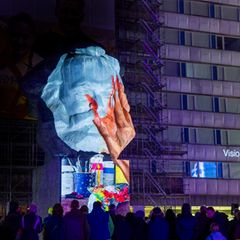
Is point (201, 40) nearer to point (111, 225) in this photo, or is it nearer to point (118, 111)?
point (118, 111)

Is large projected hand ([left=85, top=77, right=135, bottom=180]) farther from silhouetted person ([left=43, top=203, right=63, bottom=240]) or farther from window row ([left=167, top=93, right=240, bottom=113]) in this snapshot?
silhouetted person ([left=43, top=203, right=63, bottom=240])

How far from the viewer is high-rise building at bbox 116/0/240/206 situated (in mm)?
38469

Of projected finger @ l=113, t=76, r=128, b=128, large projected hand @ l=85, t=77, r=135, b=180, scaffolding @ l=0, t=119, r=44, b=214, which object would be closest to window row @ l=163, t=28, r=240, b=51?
large projected hand @ l=85, t=77, r=135, b=180

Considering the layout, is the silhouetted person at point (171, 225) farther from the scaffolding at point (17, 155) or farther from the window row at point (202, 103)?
the window row at point (202, 103)

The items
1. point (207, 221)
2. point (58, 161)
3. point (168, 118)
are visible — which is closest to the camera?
point (207, 221)

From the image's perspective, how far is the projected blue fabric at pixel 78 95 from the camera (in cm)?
3052

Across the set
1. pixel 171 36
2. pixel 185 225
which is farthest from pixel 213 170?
pixel 185 225

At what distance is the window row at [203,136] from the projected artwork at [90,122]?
362 inches

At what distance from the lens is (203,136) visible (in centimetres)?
4278

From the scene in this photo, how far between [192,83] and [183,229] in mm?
31059

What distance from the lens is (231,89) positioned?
4444 cm

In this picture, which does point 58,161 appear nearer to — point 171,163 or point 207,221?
point 171,163

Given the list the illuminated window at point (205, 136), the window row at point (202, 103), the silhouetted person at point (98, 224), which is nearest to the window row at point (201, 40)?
the window row at point (202, 103)

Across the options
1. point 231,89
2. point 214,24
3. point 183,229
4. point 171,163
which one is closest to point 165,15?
point 214,24
